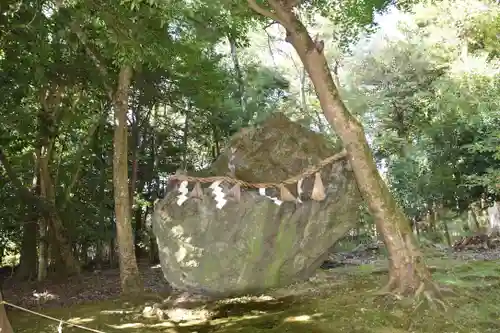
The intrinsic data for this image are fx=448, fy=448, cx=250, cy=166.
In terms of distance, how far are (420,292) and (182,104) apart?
842cm

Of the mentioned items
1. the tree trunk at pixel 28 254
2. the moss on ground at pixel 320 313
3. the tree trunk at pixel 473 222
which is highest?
the tree trunk at pixel 28 254

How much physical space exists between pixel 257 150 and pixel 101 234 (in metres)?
6.93

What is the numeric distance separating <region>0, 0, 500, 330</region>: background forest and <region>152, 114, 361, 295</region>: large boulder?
1203 mm

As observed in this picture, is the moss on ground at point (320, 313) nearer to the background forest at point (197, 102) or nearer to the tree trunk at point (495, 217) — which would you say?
the background forest at point (197, 102)

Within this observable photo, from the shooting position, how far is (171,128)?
45.5 feet

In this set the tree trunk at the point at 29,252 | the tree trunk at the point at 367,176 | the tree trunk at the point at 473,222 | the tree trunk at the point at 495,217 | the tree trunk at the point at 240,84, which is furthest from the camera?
the tree trunk at the point at 473,222

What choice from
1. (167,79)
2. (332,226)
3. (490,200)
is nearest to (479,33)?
(490,200)

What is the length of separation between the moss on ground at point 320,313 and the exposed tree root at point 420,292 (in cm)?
8

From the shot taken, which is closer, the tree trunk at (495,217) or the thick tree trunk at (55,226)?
the thick tree trunk at (55,226)

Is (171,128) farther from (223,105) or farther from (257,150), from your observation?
(257,150)

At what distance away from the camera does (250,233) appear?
16.2ft

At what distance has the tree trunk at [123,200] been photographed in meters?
7.12

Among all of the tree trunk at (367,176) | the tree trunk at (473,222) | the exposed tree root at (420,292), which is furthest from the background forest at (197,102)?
the exposed tree root at (420,292)

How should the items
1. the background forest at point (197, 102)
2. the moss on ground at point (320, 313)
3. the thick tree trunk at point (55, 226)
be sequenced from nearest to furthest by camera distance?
1. the moss on ground at point (320, 313)
2. the background forest at point (197, 102)
3. the thick tree trunk at point (55, 226)
